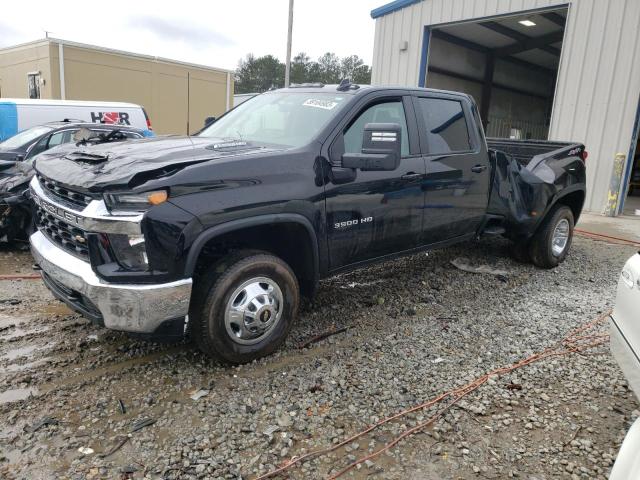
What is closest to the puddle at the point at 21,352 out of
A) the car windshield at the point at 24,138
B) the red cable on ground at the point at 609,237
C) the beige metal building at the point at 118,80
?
the car windshield at the point at 24,138

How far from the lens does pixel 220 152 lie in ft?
11.0

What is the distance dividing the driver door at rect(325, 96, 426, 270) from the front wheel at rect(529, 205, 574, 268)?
2.32m

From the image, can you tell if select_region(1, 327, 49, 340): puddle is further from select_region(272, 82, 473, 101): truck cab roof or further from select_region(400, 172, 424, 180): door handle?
select_region(400, 172, 424, 180): door handle

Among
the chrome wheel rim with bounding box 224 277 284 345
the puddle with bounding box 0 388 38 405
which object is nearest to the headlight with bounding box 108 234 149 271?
the chrome wheel rim with bounding box 224 277 284 345

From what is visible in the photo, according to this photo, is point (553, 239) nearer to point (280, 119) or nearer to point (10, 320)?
point (280, 119)

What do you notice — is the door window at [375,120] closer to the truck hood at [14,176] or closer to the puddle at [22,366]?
the puddle at [22,366]

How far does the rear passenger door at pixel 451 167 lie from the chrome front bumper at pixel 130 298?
93.9 inches

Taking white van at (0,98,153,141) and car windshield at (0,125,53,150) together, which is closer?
car windshield at (0,125,53,150)

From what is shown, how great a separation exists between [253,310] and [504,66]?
19909mm

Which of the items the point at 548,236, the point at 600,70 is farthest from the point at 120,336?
the point at 600,70

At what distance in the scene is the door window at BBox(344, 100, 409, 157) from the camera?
3.81 metres

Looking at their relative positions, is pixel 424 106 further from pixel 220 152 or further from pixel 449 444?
pixel 449 444

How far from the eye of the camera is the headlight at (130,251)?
282 cm

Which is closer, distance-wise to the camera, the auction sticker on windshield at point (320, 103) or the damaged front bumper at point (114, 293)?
the damaged front bumper at point (114, 293)
